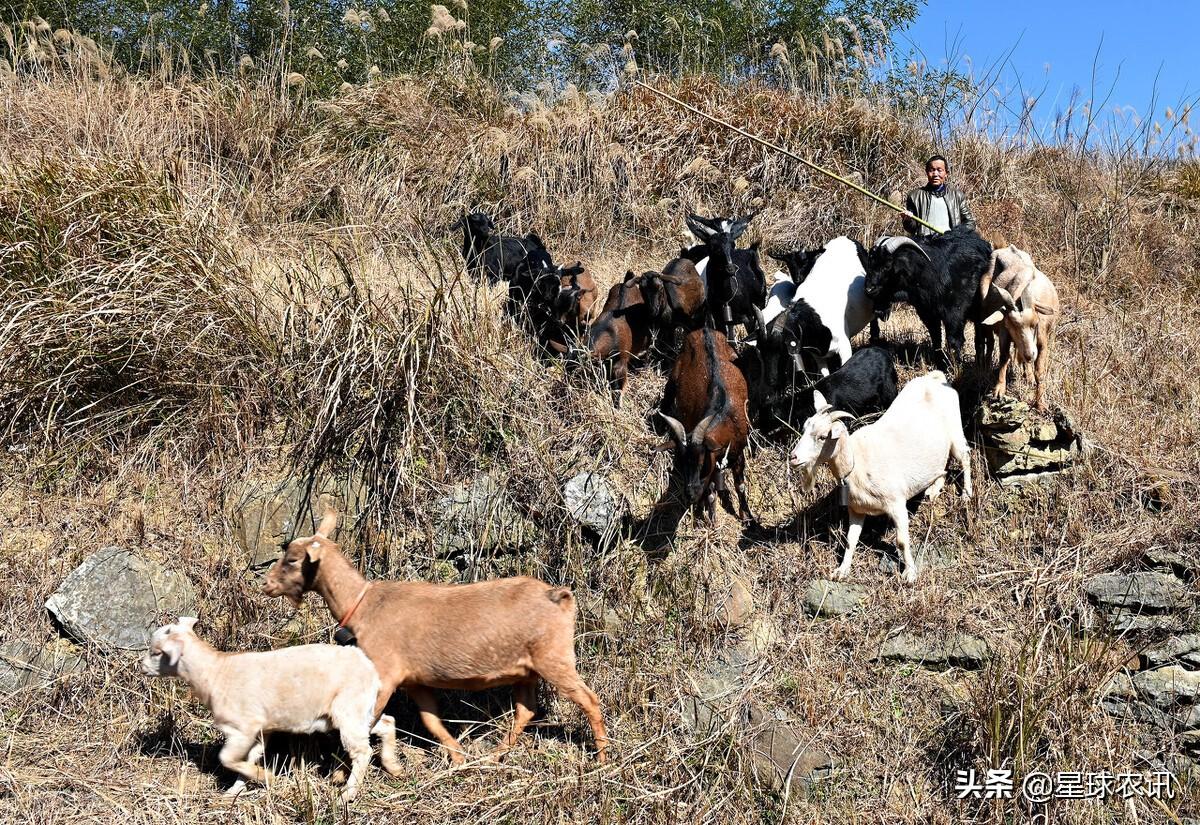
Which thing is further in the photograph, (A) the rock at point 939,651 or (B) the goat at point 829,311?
(B) the goat at point 829,311

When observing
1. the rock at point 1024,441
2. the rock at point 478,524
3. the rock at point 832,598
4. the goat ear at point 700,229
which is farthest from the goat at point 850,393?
the rock at point 478,524

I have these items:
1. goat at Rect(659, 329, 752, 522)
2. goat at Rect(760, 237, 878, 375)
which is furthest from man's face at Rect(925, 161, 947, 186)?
goat at Rect(659, 329, 752, 522)

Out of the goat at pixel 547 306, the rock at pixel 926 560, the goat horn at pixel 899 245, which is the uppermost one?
the goat horn at pixel 899 245

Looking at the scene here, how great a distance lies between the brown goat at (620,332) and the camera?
7654 millimetres

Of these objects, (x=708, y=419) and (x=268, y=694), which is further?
(x=708, y=419)

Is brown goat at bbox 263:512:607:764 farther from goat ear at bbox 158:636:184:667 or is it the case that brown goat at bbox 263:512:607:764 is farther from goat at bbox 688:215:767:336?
goat at bbox 688:215:767:336

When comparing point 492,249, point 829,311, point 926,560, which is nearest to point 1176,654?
point 926,560

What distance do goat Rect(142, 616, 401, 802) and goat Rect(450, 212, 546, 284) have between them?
4.34 meters

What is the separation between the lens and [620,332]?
25.8ft

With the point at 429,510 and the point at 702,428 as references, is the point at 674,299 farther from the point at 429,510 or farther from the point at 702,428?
the point at 429,510

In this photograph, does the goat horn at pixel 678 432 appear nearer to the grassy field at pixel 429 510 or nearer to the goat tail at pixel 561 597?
the grassy field at pixel 429 510

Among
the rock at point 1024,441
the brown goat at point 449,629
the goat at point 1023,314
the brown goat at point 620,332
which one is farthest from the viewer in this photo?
the brown goat at point 620,332

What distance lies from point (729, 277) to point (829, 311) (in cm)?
82

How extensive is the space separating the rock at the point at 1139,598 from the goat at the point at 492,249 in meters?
4.92
